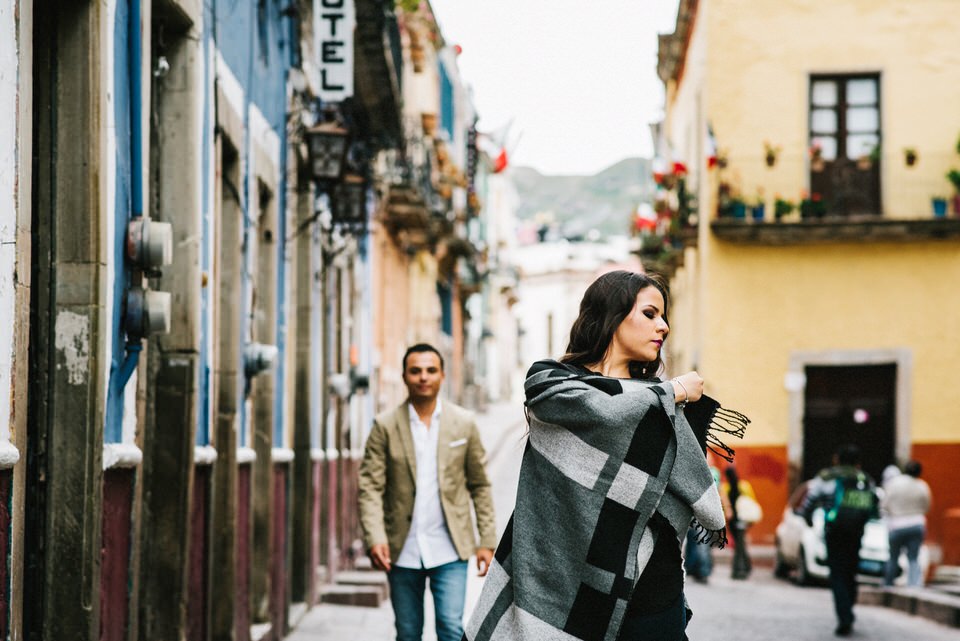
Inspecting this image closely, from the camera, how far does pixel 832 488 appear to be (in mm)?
16984

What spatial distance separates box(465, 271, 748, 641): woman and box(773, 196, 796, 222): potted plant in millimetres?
20409

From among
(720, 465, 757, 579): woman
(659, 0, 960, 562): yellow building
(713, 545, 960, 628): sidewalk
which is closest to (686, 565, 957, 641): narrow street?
(713, 545, 960, 628): sidewalk

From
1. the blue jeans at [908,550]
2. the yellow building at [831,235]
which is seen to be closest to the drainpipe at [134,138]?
the blue jeans at [908,550]

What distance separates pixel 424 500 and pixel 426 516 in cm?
8

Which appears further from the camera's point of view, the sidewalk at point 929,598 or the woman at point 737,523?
the woman at point 737,523

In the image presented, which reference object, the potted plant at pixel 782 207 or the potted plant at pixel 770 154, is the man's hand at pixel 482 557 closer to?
the potted plant at pixel 782 207

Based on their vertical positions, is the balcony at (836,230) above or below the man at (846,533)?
above

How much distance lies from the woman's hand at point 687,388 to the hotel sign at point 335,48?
1017 cm

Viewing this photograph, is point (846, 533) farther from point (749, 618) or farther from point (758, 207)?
point (758, 207)

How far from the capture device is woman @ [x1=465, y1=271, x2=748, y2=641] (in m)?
4.50

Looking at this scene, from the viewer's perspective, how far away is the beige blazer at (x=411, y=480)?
820 centimetres

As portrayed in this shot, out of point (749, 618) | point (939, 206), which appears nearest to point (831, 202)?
point (939, 206)

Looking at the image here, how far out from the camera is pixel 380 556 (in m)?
7.98

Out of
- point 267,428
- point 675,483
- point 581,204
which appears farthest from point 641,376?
point 581,204
